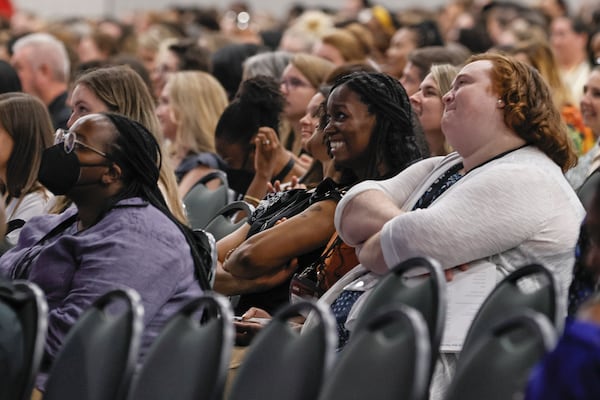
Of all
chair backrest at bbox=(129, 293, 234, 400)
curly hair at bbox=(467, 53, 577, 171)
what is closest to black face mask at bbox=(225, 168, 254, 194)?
curly hair at bbox=(467, 53, 577, 171)

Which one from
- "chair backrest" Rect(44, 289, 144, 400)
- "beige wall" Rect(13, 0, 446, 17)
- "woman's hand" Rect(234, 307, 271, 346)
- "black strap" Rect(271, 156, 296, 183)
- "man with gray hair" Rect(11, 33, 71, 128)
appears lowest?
"beige wall" Rect(13, 0, 446, 17)

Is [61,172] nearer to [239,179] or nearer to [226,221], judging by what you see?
[226,221]

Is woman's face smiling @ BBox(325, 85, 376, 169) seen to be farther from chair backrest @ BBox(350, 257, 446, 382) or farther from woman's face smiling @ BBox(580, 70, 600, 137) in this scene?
woman's face smiling @ BBox(580, 70, 600, 137)

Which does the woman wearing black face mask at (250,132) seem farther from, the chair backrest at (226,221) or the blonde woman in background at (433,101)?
the blonde woman in background at (433,101)

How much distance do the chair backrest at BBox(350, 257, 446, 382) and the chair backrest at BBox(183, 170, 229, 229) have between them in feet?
7.56

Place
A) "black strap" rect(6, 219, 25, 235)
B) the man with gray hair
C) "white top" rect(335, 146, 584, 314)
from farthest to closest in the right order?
1. the man with gray hair
2. "black strap" rect(6, 219, 25, 235)
3. "white top" rect(335, 146, 584, 314)

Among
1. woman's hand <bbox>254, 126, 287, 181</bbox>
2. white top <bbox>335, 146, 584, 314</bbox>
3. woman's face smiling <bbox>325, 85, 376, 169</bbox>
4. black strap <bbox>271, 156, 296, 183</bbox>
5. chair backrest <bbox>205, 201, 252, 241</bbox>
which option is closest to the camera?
white top <bbox>335, 146, 584, 314</bbox>

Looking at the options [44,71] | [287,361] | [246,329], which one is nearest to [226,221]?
[246,329]

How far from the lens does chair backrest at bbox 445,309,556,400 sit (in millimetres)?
2714

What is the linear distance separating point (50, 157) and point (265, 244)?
731mm

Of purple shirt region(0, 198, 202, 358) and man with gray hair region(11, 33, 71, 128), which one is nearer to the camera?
purple shirt region(0, 198, 202, 358)

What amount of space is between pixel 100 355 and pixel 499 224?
3.77 feet

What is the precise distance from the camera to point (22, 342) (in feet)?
10.6

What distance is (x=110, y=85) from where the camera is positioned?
5.39m
